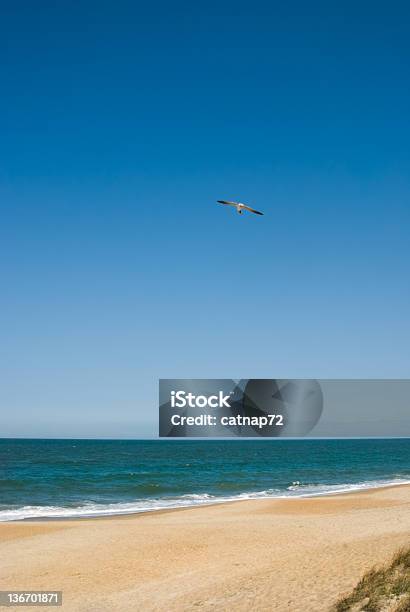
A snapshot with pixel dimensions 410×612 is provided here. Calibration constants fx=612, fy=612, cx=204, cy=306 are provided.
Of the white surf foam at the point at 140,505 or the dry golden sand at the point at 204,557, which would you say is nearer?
the dry golden sand at the point at 204,557

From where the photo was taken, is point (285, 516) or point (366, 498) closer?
point (285, 516)

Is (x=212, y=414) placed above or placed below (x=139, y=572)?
above

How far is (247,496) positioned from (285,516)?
39.1 ft

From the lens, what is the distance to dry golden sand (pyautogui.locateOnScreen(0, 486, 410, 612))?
41.9 feet

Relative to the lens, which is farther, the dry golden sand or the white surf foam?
the white surf foam

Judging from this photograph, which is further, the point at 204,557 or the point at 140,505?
the point at 140,505

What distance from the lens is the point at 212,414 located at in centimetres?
2794

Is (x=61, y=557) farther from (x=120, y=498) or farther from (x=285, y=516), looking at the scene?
(x=120, y=498)

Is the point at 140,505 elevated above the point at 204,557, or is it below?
below

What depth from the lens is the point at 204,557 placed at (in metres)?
17.2

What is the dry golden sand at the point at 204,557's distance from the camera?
12758 mm

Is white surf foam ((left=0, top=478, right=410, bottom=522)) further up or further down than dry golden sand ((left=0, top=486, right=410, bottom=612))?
further down

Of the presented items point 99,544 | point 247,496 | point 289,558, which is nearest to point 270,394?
point 247,496

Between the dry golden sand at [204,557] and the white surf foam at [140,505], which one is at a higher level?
the dry golden sand at [204,557]
